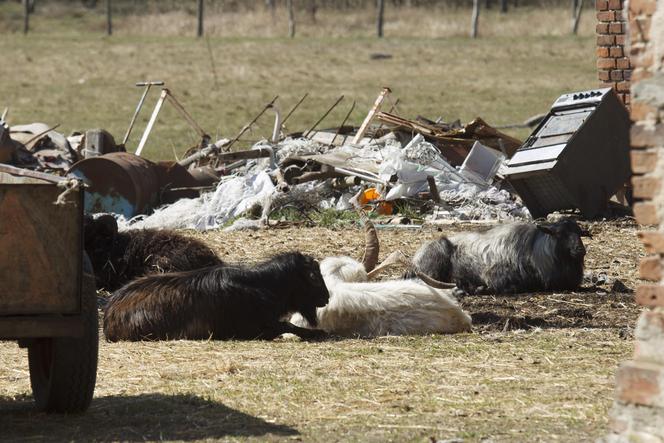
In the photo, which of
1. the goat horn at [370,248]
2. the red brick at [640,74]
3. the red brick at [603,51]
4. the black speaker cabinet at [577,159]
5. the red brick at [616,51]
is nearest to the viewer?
the red brick at [640,74]

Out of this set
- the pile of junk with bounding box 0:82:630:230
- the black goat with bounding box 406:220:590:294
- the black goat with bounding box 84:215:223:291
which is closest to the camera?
the black goat with bounding box 84:215:223:291

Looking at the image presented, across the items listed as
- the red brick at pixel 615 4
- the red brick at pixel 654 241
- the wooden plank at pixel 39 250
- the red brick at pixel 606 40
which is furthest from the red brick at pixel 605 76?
the wooden plank at pixel 39 250

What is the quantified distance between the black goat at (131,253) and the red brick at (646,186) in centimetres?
617

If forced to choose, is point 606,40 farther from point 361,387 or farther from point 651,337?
point 651,337

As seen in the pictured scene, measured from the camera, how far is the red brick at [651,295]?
5477 millimetres

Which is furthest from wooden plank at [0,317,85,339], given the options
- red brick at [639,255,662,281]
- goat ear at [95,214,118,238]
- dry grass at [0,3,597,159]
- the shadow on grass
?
dry grass at [0,3,597,159]

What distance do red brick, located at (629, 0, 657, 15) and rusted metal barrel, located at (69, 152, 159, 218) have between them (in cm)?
1046

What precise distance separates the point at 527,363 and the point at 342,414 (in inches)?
70.9

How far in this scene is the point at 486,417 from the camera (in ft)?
21.3

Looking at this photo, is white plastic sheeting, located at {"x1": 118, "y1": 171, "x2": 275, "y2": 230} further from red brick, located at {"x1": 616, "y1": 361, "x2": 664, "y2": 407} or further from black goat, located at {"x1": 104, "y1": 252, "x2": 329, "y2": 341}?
red brick, located at {"x1": 616, "y1": 361, "x2": 664, "y2": 407}

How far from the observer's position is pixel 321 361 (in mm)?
8203

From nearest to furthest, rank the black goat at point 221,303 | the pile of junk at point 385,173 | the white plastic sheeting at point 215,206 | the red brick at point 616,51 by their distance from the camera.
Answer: the black goat at point 221,303, the pile of junk at point 385,173, the white plastic sheeting at point 215,206, the red brick at point 616,51

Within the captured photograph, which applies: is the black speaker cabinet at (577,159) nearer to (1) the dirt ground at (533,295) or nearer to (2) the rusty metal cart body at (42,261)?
(1) the dirt ground at (533,295)

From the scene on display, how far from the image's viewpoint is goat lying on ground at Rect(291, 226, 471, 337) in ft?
31.1
